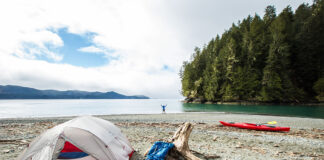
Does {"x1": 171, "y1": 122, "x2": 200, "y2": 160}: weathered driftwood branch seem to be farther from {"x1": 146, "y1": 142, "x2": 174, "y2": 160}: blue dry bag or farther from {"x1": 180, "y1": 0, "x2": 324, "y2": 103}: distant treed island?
{"x1": 180, "y1": 0, "x2": 324, "y2": 103}: distant treed island

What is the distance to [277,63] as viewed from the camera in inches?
1804

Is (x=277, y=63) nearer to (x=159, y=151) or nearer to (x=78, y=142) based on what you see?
(x=159, y=151)

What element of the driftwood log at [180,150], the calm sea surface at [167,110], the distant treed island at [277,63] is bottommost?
the calm sea surface at [167,110]

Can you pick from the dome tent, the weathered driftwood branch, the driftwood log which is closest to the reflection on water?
the weathered driftwood branch

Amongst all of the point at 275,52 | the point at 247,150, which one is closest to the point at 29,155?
the point at 247,150

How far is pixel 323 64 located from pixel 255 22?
23.8 metres

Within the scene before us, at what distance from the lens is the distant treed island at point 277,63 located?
45500 mm

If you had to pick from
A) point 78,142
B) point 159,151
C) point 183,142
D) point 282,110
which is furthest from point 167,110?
point 78,142

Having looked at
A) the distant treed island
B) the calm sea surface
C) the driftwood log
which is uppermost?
the distant treed island

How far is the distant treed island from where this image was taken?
4550 centimetres

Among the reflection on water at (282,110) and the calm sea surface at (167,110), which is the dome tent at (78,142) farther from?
the reflection on water at (282,110)

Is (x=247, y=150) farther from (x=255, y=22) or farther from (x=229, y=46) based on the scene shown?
(x=255, y=22)

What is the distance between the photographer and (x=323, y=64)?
155ft

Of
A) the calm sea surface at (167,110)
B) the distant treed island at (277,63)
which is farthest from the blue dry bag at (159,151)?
the distant treed island at (277,63)
